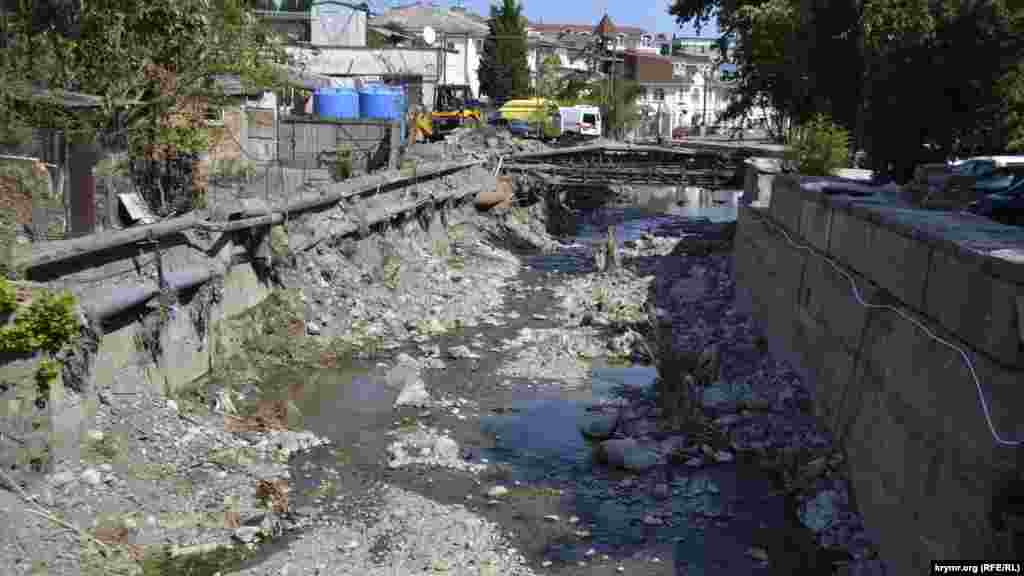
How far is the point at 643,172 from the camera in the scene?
3588 cm

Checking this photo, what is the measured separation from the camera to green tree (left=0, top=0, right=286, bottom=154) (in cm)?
1714

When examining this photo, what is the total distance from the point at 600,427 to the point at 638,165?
78.5 feet

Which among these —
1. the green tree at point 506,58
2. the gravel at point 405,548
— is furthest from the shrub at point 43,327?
the green tree at point 506,58

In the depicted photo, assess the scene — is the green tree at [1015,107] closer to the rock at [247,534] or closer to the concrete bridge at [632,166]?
the concrete bridge at [632,166]

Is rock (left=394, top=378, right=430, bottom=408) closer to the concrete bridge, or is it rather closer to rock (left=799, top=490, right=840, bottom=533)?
rock (left=799, top=490, right=840, bottom=533)

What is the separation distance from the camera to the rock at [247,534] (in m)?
10.1

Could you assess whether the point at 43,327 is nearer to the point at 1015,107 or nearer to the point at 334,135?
the point at 1015,107

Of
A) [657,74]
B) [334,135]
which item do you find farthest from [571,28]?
[334,135]

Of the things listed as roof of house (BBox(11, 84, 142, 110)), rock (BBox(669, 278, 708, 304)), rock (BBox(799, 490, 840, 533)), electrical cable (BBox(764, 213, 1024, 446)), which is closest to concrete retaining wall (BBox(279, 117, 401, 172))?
rock (BBox(669, 278, 708, 304))

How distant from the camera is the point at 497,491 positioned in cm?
1180

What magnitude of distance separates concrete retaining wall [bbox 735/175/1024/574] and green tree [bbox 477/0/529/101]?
56.6 metres

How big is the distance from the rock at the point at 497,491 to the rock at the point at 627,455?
5.47 feet

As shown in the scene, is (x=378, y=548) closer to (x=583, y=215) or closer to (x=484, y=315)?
(x=484, y=315)

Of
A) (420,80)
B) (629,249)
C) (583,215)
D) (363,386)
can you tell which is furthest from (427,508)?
(420,80)
